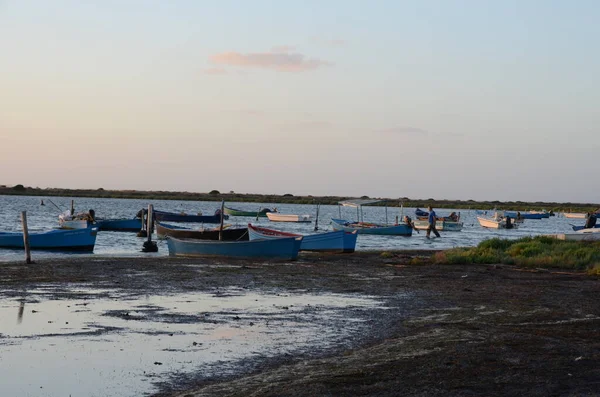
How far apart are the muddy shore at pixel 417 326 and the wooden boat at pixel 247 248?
7.53ft

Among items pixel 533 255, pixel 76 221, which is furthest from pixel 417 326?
pixel 76 221

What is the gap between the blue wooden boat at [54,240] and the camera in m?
40.1

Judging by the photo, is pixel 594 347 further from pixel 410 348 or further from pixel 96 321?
pixel 96 321

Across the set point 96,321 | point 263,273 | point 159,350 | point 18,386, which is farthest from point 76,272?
point 18,386

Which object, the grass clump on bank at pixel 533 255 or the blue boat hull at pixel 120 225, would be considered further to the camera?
the blue boat hull at pixel 120 225

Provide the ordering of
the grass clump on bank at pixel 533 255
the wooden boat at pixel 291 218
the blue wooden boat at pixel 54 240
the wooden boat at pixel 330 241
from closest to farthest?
the grass clump on bank at pixel 533 255 → the blue wooden boat at pixel 54 240 → the wooden boat at pixel 330 241 → the wooden boat at pixel 291 218

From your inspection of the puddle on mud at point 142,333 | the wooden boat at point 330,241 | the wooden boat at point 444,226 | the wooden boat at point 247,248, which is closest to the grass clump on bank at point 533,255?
the wooden boat at point 247,248

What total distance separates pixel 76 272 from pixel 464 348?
1644 cm

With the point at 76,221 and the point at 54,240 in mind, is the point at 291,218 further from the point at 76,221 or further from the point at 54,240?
the point at 54,240

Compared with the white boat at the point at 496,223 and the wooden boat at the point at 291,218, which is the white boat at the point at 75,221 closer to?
the wooden boat at the point at 291,218

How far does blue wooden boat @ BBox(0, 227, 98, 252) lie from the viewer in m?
40.1

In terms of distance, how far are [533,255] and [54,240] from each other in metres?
21.3

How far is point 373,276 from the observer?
27797mm

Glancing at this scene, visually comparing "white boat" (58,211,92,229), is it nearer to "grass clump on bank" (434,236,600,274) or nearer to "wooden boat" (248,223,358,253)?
"wooden boat" (248,223,358,253)
